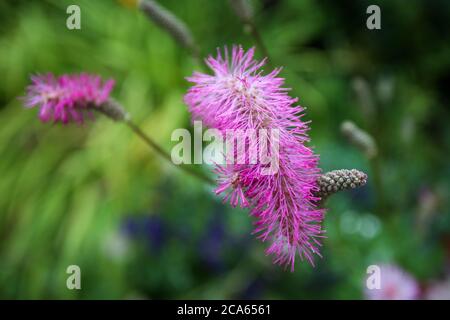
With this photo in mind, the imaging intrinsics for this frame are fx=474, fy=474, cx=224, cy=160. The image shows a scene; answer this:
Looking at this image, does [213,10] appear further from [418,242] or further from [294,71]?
[418,242]

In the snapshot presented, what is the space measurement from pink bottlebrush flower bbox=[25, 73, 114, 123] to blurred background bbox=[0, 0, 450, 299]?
34 centimetres

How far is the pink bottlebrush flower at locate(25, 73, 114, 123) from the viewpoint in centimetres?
86

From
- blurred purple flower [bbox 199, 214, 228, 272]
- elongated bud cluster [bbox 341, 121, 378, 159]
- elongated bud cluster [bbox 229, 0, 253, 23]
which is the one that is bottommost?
blurred purple flower [bbox 199, 214, 228, 272]

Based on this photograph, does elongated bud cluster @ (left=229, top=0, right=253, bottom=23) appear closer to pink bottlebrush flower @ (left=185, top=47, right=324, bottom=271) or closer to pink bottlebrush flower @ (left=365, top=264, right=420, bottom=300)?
pink bottlebrush flower @ (left=185, top=47, right=324, bottom=271)

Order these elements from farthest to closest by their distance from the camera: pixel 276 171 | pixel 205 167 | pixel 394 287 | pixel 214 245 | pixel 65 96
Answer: pixel 205 167
pixel 214 245
pixel 394 287
pixel 65 96
pixel 276 171

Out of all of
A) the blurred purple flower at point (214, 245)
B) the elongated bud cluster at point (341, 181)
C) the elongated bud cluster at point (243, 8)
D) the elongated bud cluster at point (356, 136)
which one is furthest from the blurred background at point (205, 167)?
the elongated bud cluster at point (341, 181)

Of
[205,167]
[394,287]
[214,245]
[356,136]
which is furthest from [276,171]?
[205,167]

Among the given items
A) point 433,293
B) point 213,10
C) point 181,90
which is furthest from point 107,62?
point 433,293

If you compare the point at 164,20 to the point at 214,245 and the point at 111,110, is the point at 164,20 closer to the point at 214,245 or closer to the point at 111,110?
the point at 111,110

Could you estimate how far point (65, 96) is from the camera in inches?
34.0

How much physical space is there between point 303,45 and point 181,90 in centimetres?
75

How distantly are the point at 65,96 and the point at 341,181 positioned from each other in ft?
1.69

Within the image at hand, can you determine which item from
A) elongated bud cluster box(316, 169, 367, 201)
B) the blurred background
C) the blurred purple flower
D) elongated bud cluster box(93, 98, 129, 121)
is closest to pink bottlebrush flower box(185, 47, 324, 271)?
elongated bud cluster box(316, 169, 367, 201)

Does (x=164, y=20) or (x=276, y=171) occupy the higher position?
(x=164, y=20)
